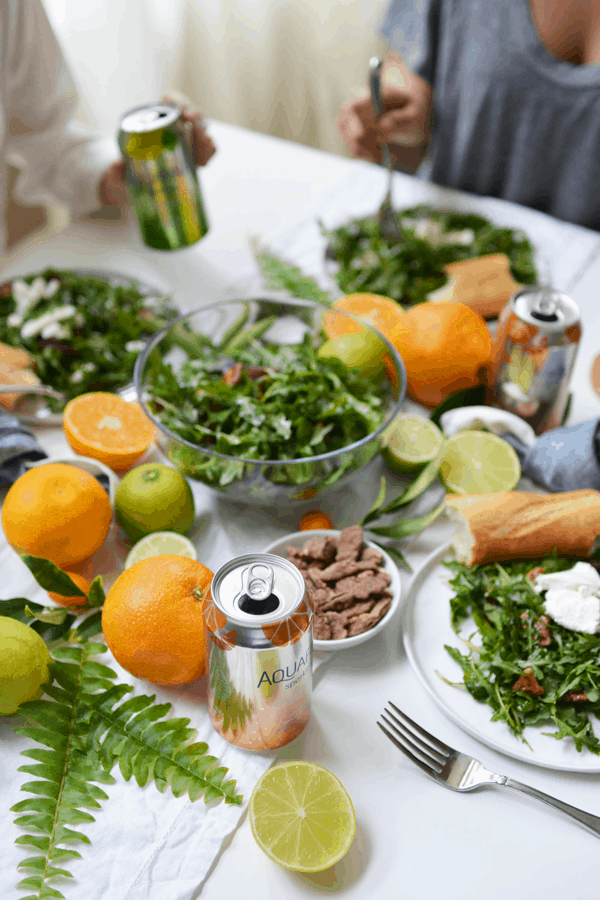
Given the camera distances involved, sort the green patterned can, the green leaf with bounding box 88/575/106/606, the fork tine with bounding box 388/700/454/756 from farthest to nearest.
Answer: the green patterned can < the green leaf with bounding box 88/575/106/606 < the fork tine with bounding box 388/700/454/756

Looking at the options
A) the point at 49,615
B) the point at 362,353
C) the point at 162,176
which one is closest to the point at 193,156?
the point at 162,176

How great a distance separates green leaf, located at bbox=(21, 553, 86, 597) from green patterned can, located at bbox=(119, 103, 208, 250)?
0.71 meters

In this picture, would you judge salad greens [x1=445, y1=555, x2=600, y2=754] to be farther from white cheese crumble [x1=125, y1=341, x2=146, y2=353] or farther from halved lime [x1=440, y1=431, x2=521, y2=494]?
white cheese crumble [x1=125, y1=341, x2=146, y2=353]

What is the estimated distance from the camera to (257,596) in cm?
69

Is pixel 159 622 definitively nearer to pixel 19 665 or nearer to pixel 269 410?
pixel 19 665

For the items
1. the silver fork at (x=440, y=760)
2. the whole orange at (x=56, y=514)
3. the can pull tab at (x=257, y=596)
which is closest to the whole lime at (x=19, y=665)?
the whole orange at (x=56, y=514)

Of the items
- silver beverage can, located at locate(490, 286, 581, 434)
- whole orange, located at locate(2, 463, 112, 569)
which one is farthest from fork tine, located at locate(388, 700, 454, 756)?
silver beverage can, located at locate(490, 286, 581, 434)

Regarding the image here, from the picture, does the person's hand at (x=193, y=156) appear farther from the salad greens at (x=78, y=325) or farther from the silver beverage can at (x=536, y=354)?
the silver beverage can at (x=536, y=354)

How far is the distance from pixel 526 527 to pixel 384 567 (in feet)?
0.63

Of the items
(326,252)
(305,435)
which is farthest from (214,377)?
(326,252)

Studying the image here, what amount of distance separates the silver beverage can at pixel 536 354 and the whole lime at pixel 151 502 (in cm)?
54

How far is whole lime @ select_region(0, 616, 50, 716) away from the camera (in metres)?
0.77

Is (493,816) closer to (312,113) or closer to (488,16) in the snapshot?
(488,16)

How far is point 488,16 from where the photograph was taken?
1614mm
